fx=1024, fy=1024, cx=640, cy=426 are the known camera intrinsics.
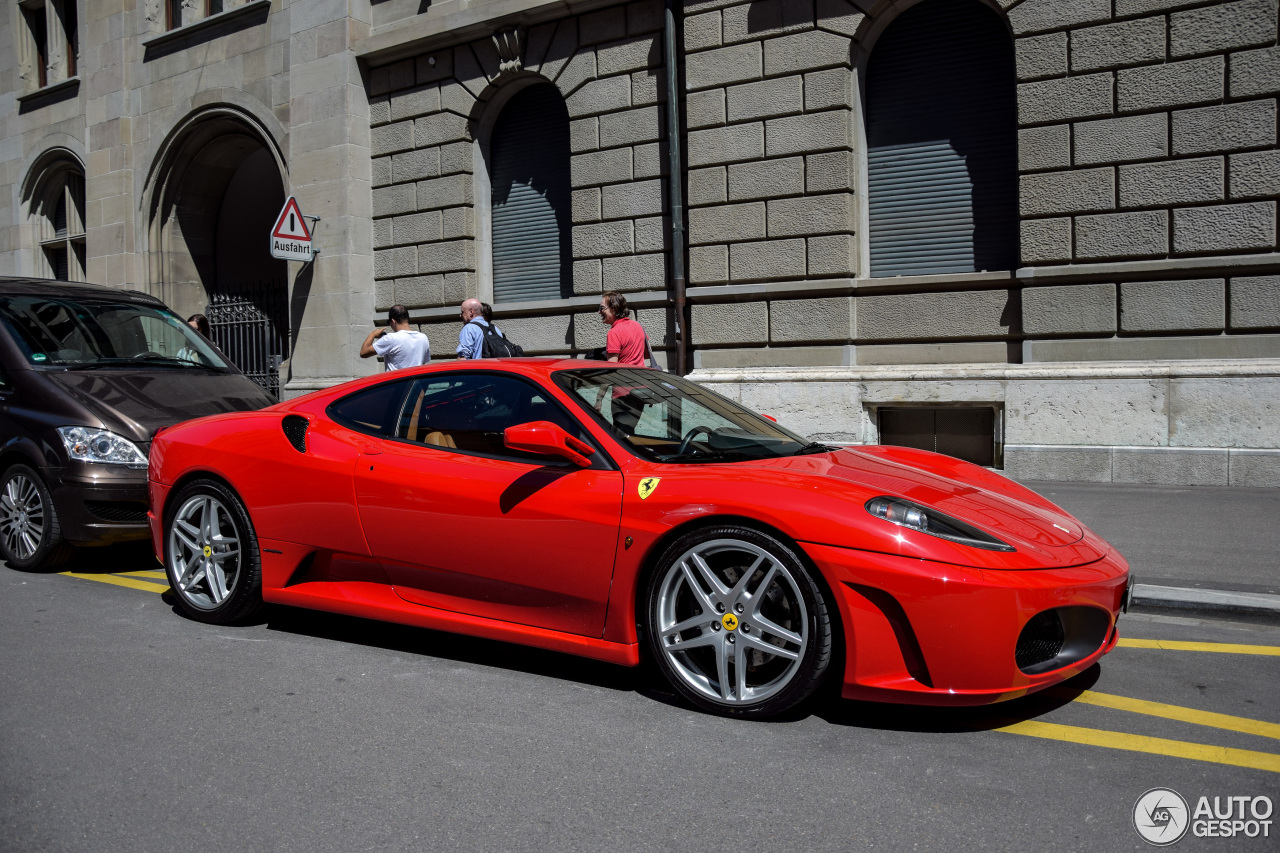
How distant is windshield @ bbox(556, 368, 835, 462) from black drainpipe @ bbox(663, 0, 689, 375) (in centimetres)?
699

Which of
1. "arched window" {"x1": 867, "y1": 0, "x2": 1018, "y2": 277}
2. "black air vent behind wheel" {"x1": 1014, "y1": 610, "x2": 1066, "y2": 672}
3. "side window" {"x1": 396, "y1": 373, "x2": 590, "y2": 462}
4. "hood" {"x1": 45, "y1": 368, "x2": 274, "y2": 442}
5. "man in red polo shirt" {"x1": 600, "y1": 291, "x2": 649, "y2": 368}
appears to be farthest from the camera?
"arched window" {"x1": 867, "y1": 0, "x2": 1018, "y2": 277}

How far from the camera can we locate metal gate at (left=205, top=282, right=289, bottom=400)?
15992mm

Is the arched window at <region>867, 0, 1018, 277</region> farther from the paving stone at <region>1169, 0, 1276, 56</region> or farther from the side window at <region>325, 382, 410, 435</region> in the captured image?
the side window at <region>325, 382, 410, 435</region>

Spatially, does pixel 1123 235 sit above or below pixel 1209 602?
above

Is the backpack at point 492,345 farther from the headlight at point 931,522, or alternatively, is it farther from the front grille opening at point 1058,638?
the front grille opening at point 1058,638

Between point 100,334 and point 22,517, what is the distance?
154 centimetres

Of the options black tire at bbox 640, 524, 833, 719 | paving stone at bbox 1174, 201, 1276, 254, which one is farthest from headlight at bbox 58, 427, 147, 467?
paving stone at bbox 1174, 201, 1276, 254

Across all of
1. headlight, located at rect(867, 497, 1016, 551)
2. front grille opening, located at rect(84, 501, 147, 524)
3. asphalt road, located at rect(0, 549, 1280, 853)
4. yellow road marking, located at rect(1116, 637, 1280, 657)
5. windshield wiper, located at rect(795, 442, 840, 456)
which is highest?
windshield wiper, located at rect(795, 442, 840, 456)

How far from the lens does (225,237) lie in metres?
19.2

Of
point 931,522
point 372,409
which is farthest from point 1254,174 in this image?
point 372,409

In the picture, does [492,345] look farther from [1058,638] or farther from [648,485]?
[1058,638]

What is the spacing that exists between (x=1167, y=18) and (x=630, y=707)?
859cm

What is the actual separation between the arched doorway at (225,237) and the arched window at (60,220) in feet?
9.93

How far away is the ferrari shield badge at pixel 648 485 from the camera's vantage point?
12.5 feet
